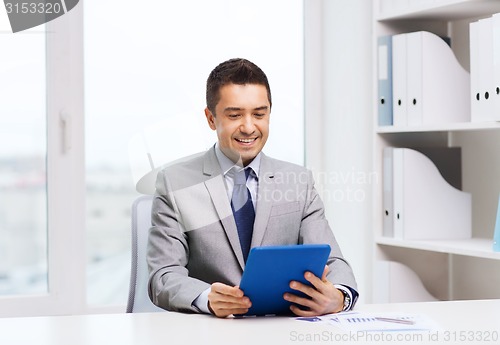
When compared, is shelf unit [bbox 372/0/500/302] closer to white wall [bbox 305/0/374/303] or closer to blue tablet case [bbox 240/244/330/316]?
white wall [bbox 305/0/374/303]

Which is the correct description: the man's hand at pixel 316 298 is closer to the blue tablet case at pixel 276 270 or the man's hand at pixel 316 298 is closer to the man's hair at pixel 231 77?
the blue tablet case at pixel 276 270

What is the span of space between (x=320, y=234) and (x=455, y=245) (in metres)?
0.69

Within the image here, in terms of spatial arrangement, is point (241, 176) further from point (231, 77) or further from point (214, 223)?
point (231, 77)

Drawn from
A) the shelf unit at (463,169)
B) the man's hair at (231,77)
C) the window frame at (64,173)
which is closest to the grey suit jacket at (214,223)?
the man's hair at (231,77)

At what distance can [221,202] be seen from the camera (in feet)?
6.29

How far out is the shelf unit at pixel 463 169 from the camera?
2.64 metres

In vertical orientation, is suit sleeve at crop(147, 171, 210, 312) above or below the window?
below

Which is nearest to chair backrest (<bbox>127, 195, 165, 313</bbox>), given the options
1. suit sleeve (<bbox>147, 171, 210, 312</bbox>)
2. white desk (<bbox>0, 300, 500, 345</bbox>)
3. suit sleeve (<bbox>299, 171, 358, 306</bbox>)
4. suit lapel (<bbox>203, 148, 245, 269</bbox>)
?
suit sleeve (<bbox>147, 171, 210, 312</bbox>)

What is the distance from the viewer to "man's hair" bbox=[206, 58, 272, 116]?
2004 millimetres

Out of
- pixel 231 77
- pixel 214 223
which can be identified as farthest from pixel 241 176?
pixel 231 77

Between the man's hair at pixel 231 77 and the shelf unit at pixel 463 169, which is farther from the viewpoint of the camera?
the shelf unit at pixel 463 169

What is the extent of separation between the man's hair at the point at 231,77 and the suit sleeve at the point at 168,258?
0.25 meters

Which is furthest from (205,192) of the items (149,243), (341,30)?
(341,30)

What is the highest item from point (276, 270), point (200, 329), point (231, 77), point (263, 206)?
point (231, 77)
